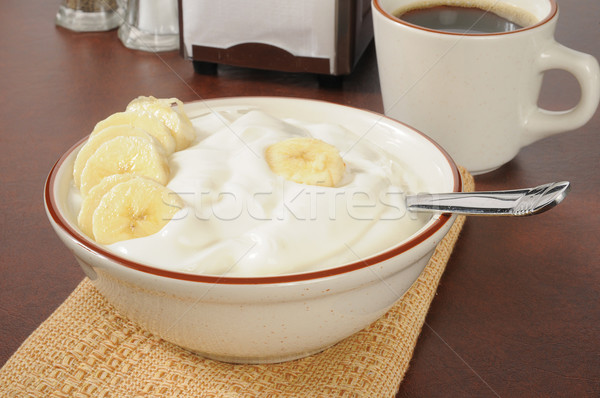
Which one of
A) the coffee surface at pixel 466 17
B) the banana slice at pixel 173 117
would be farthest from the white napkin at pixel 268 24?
the banana slice at pixel 173 117

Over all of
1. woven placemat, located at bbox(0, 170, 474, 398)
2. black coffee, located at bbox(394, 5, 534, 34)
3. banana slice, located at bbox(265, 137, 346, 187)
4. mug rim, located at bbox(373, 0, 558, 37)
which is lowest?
woven placemat, located at bbox(0, 170, 474, 398)

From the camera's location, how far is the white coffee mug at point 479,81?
1.01m

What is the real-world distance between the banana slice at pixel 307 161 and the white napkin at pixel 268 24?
0.50m

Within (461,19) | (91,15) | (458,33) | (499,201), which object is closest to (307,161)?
(499,201)

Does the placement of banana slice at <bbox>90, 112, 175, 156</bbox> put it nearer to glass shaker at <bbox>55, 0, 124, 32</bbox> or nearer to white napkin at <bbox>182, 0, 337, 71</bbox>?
white napkin at <bbox>182, 0, 337, 71</bbox>

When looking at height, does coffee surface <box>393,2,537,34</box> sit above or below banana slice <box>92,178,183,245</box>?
below

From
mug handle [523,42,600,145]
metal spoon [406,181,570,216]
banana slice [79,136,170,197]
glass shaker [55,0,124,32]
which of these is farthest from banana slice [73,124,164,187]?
glass shaker [55,0,124,32]

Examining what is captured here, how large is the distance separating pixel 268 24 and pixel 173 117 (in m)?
0.51

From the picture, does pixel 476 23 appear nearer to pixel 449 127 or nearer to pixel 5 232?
pixel 449 127

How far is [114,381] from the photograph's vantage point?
68 centimetres

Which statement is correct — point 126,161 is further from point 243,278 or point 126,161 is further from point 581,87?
point 581,87

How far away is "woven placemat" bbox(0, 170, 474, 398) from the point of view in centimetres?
67

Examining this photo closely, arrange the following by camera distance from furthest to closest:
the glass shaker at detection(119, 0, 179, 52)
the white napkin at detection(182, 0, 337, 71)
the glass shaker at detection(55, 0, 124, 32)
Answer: the glass shaker at detection(55, 0, 124, 32) < the glass shaker at detection(119, 0, 179, 52) < the white napkin at detection(182, 0, 337, 71)

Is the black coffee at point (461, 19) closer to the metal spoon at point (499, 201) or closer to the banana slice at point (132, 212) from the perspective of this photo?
the metal spoon at point (499, 201)
